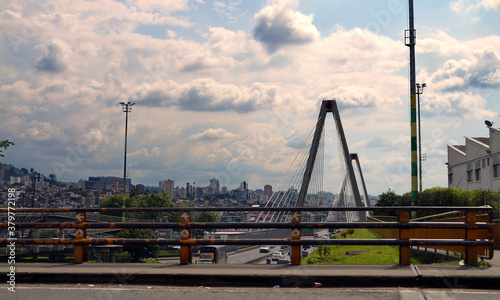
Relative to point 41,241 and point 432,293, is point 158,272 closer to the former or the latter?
point 41,241

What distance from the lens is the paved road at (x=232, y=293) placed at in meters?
5.88

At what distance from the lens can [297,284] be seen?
6.70 metres

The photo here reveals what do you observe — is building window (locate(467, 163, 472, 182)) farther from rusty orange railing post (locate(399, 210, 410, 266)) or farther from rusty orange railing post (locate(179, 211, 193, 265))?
rusty orange railing post (locate(179, 211, 193, 265))

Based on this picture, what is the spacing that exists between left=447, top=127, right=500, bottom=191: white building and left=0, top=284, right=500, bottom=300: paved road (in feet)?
104

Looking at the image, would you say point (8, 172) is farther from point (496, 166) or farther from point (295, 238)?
point (295, 238)

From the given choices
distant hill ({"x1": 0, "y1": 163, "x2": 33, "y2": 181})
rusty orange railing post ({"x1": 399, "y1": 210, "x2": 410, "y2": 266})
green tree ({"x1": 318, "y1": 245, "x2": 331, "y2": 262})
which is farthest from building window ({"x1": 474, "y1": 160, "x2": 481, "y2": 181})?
distant hill ({"x1": 0, "y1": 163, "x2": 33, "y2": 181})

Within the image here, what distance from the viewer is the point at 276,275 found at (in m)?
6.71

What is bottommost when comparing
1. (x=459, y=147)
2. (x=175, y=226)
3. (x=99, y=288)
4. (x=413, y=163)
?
(x=99, y=288)

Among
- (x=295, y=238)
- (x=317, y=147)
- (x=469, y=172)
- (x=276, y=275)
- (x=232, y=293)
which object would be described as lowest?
(x=232, y=293)

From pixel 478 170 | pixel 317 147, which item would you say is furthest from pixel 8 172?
pixel 478 170

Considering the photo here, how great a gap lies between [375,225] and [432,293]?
1.69 meters

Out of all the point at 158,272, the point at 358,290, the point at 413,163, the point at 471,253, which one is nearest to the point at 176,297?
the point at 158,272

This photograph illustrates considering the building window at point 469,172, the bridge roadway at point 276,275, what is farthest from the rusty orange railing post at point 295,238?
the building window at point 469,172

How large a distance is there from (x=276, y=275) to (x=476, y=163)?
37871 millimetres
